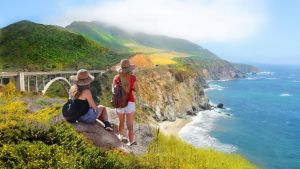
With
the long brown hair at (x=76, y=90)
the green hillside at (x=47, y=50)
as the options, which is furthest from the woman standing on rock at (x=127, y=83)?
the green hillside at (x=47, y=50)

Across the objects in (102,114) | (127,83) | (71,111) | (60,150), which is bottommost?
(60,150)

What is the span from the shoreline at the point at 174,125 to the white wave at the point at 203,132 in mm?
845

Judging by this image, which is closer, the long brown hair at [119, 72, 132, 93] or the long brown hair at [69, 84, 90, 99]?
the long brown hair at [69, 84, 90, 99]

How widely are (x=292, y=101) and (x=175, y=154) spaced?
9797cm

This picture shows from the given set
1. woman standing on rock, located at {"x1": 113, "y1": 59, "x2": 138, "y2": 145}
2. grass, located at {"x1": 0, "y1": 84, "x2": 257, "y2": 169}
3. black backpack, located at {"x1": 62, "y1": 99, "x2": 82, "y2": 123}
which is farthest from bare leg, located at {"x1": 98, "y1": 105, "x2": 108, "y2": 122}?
grass, located at {"x1": 0, "y1": 84, "x2": 257, "y2": 169}

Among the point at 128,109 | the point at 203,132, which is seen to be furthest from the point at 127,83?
the point at 203,132

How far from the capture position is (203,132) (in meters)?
59.0

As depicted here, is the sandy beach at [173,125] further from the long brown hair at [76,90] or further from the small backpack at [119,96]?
the long brown hair at [76,90]

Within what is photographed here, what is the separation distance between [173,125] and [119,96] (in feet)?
175

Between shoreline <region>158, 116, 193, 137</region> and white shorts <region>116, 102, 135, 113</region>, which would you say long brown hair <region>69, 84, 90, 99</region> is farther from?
shoreline <region>158, 116, 193, 137</region>

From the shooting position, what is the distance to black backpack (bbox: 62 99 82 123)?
35.7 ft

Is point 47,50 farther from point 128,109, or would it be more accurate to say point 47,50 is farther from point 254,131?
point 128,109

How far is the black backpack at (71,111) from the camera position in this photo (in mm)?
10867

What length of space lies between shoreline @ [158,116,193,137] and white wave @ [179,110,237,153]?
85 centimetres
